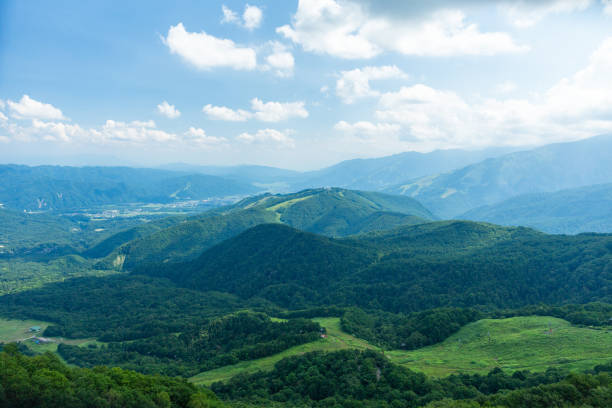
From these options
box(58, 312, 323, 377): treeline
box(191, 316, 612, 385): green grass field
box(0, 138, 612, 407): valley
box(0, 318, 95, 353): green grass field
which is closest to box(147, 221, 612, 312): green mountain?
box(0, 138, 612, 407): valley

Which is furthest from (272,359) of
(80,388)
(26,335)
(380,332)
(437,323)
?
(26,335)

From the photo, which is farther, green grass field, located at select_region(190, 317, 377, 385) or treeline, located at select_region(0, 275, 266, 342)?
treeline, located at select_region(0, 275, 266, 342)

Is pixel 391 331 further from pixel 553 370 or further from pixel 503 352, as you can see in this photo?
pixel 553 370

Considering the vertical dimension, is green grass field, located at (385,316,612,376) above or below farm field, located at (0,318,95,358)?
above

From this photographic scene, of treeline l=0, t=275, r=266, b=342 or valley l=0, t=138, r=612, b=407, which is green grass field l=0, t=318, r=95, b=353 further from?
treeline l=0, t=275, r=266, b=342

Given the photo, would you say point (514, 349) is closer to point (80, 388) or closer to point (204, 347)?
point (80, 388)

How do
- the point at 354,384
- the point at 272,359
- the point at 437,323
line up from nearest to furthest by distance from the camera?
the point at 354,384 < the point at 272,359 < the point at 437,323

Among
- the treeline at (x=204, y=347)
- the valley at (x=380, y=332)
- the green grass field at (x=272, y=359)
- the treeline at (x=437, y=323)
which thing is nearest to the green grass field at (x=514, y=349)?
the valley at (x=380, y=332)
